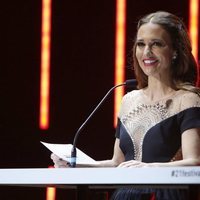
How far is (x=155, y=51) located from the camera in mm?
2934

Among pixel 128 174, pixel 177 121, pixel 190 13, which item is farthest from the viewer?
pixel 190 13

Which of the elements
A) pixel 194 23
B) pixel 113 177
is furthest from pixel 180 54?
pixel 194 23

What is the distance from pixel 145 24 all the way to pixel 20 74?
71.2 inches

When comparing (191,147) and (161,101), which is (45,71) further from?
(191,147)

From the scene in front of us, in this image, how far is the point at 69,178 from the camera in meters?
2.21

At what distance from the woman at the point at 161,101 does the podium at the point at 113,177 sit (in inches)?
23.6

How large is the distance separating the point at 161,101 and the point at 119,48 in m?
1.64

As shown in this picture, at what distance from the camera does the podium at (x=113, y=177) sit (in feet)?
6.86

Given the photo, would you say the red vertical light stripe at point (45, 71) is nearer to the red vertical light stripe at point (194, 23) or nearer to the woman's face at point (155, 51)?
the red vertical light stripe at point (194, 23)

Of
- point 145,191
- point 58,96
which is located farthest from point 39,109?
point 145,191

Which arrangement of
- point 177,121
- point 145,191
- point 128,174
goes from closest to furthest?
point 128,174 → point 145,191 → point 177,121

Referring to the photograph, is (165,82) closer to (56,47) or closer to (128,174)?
(128,174)

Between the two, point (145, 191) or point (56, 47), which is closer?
point (145, 191)

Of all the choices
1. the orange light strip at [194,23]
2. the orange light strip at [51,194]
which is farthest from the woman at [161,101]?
the orange light strip at [51,194]
